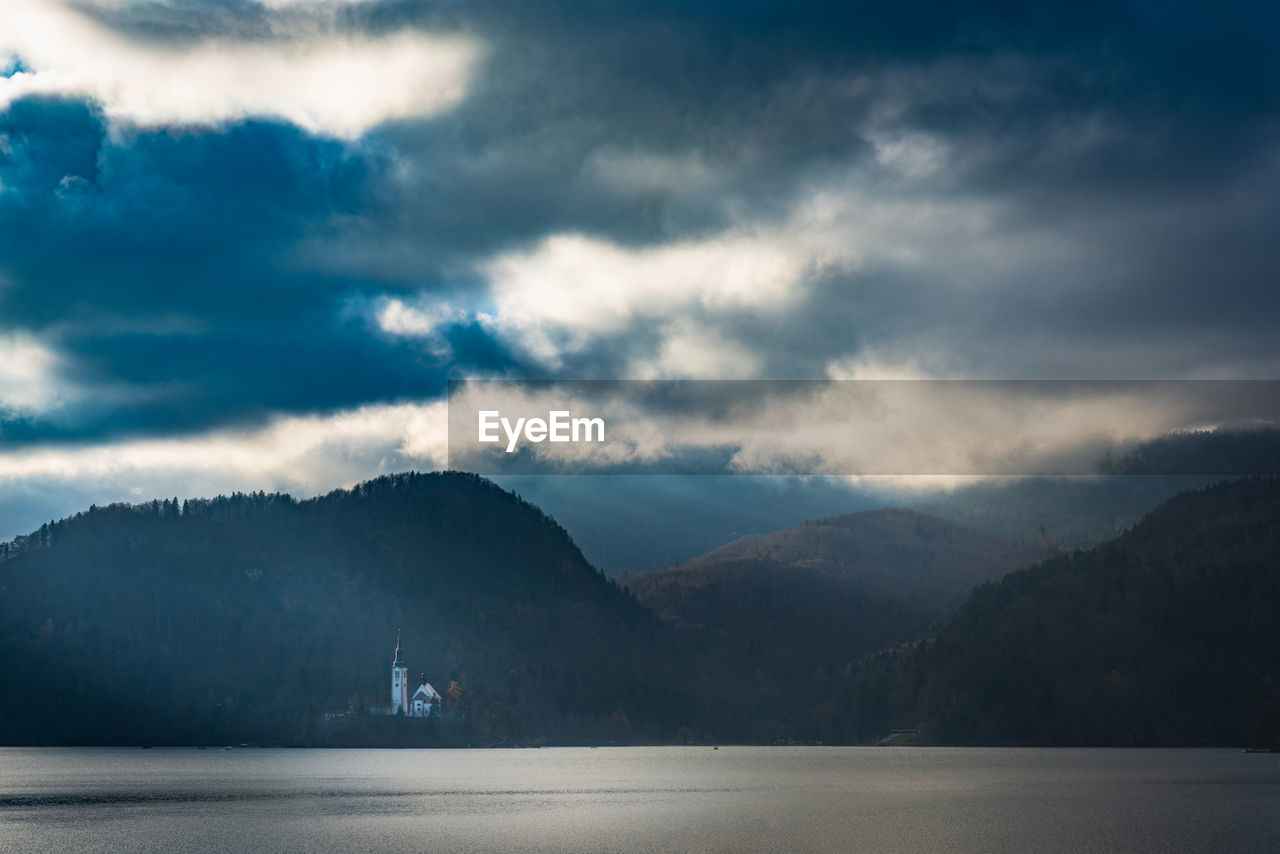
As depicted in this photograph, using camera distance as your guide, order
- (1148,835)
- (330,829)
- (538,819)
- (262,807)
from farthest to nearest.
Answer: (262,807), (538,819), (330,829), (1148,835)

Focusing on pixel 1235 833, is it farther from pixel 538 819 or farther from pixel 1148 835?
pixel 538 819

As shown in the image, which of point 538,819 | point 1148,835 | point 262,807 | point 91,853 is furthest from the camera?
point 262,807

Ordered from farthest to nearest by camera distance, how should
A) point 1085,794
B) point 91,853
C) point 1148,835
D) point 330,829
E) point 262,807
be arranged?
1. point 1085,794
2. point 262,807
3. point 330,829
4. point 1148,835
5. point 91,853

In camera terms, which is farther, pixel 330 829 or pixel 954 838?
pixel 330 829

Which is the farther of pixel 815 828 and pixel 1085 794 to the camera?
pixel 1085 794

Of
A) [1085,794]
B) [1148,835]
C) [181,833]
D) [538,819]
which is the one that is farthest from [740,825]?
[1085,794]

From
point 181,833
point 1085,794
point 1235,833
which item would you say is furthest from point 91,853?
point 1085,794

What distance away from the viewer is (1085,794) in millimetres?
194875

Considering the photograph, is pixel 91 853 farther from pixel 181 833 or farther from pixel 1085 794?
pixel 1085 794

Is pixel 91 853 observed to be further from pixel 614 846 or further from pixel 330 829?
pixel 614 846

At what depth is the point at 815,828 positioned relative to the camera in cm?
14212

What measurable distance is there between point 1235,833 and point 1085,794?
65687 mm

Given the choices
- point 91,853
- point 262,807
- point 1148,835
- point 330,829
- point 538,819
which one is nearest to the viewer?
point 91,853

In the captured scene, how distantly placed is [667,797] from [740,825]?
5253 centimetres
